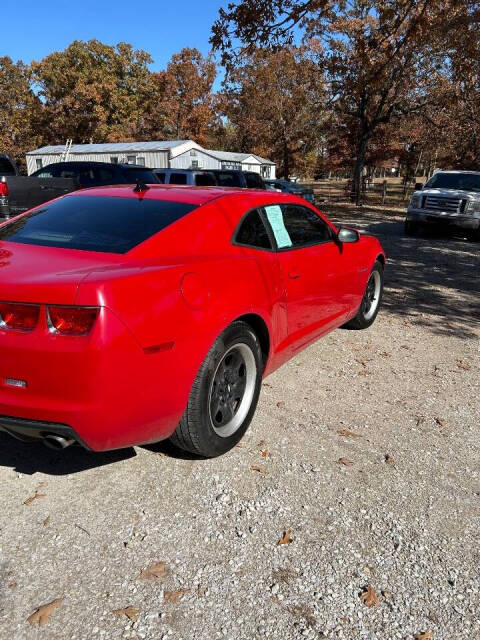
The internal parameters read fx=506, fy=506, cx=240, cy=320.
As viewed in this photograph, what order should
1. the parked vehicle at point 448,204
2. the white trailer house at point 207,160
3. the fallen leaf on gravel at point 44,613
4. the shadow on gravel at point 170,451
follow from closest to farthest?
the fallen leaf on gravel at point 44,613 → the shadow on gravel at point 170,451 → the parked vehicle at point 448,204 → the white trailer house at point 207,160

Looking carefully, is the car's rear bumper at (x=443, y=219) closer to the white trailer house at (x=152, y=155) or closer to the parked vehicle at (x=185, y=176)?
the parked vehicle at (x=185, y=176)

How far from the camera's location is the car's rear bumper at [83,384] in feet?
7.50

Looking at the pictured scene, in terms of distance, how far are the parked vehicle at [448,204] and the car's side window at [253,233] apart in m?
11.6

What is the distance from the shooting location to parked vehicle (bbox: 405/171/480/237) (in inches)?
533

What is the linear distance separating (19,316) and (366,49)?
43.7 ft

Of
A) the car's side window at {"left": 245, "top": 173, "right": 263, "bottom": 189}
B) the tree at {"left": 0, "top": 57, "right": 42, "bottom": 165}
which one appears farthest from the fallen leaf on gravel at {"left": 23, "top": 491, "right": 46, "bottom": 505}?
the tree at {"left": 0, "top": 57, "right": 42, "bottom": 165}

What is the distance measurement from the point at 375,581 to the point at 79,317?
1.79 metres

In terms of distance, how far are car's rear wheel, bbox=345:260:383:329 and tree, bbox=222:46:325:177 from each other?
26040 millimetres

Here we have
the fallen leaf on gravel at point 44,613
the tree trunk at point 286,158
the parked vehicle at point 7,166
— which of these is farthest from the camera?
the tree trunk at point 286,158

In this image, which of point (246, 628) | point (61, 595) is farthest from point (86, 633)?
point (246, 628)

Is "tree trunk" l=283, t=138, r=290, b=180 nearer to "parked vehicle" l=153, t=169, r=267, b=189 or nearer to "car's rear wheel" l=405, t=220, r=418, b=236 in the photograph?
"parked vehicle" l=153, t=169, r=267, b=189

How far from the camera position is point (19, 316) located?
236cm

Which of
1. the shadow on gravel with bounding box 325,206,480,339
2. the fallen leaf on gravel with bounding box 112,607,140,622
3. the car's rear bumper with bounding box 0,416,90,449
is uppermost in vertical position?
the car's rear bumper with bounding box 0,416,90,449

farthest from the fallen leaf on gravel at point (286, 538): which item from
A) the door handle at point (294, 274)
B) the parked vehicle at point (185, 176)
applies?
the parked vehicle at point (185, 176)
